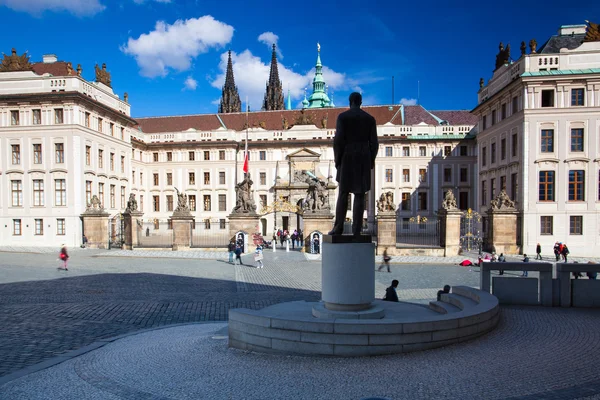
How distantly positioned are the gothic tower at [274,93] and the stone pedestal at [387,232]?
6707cm

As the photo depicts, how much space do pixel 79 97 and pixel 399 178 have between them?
117 ft

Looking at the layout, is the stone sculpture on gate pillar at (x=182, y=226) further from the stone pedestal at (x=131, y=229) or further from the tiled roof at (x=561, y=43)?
the tiled roof at (x=561, y=43)

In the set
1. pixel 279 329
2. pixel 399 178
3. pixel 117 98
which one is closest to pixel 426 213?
pixel 399 178

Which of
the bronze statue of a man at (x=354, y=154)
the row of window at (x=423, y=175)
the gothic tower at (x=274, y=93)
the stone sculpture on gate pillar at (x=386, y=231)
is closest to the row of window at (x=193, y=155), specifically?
the row of window at (x=423, y=175)

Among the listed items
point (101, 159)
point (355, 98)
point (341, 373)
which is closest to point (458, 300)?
point (341, 373)

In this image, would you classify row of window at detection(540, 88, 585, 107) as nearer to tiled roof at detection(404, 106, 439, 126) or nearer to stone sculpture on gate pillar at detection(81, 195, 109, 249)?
tiled roof at detection(404, 106, 439, 126)

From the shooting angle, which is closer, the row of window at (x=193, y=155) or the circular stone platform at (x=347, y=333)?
the circular stone platform at (x=347, y=333)

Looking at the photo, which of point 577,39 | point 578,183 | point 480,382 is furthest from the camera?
point 577,39

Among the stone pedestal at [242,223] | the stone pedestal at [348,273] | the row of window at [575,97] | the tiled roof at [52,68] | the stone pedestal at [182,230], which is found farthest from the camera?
the tiled roof at [52,68]

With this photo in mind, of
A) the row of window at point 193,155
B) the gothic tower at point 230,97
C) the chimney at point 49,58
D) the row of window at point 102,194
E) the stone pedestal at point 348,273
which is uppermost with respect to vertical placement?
the gothic tower at point 230,97

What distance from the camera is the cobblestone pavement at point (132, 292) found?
904 centimetres

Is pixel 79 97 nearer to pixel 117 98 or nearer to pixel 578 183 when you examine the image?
pixel 117 98

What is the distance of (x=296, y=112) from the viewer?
59.9m

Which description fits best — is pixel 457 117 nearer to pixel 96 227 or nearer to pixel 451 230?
pixel 451 230
